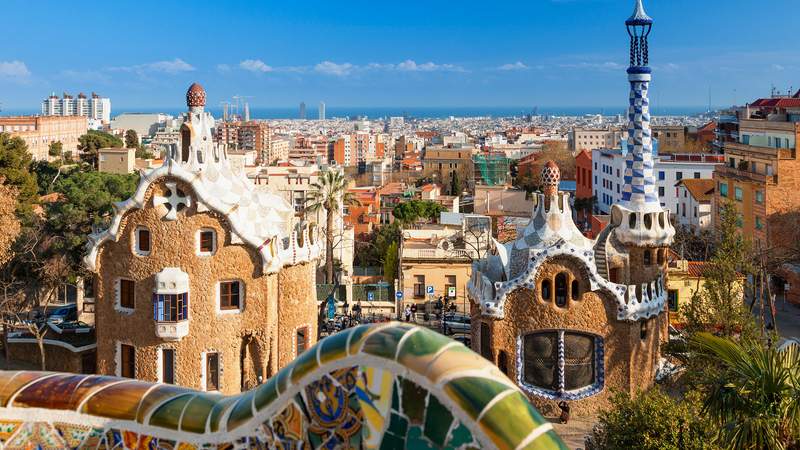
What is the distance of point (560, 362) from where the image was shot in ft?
82.6

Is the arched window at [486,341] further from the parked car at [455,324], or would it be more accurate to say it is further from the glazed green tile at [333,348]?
the glazed green tile at [333,348]

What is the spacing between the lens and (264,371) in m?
24.1

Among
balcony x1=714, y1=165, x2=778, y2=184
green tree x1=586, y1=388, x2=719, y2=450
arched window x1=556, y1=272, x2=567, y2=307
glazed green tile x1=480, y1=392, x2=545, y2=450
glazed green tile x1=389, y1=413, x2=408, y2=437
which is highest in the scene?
balcony x1=714, y1=165, x2=778, y2=184

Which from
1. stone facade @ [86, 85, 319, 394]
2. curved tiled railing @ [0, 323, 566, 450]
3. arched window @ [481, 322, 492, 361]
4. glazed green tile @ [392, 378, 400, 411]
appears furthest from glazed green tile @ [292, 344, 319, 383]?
arched window @ [481, 322, 492, 361]

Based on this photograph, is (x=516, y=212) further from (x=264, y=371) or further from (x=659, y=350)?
(x=264, y=371)

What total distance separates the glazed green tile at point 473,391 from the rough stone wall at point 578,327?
1732 centimetres

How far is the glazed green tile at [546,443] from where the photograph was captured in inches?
288

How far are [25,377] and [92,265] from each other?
13.6 meters

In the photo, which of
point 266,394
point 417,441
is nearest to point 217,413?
point 266,394

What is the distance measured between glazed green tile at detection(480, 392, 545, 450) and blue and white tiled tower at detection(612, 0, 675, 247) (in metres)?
20.5

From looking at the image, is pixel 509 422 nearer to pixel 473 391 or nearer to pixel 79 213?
pixel 473 391

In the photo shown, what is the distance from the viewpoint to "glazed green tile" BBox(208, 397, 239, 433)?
9359mm

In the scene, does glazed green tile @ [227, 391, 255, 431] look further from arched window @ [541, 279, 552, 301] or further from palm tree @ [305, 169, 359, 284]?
palm tree @ [305, 169, 359, 284]

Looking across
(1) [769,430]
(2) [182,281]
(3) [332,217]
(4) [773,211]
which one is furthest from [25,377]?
(4) [773,211]
